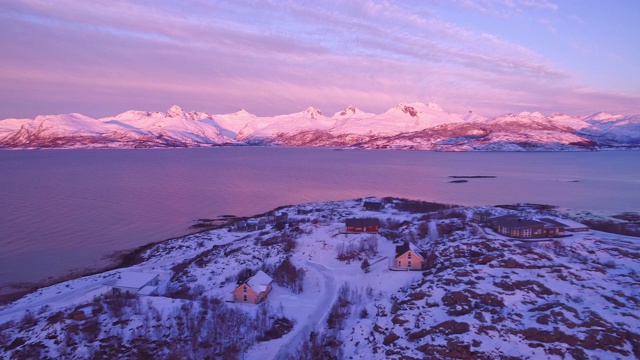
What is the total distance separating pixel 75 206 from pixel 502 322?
60.2m

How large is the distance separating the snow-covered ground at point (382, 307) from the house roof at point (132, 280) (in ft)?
3.25

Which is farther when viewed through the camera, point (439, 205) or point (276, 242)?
point (439, 205)

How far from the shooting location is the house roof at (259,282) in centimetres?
2448

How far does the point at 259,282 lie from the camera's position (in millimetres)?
25188

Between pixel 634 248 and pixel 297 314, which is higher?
pixel 634 248

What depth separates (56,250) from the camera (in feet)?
126

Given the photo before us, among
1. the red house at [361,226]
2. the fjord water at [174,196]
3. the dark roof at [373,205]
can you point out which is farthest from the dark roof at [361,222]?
the fjord water at [174,196]

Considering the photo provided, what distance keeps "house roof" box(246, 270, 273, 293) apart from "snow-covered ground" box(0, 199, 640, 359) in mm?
939

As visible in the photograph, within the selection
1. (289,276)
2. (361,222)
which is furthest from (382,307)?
(361,222)

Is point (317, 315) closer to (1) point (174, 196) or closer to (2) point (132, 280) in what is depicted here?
(2) point (132, 280)

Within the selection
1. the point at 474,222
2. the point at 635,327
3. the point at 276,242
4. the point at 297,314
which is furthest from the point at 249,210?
the point at 635,327

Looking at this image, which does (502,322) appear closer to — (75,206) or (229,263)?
(229,263)

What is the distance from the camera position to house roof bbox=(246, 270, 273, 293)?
80.3 feet

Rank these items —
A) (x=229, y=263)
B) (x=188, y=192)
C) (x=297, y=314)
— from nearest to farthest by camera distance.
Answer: (x=297, y=314) < (x=229, y=263) < (x=188, y=192)
